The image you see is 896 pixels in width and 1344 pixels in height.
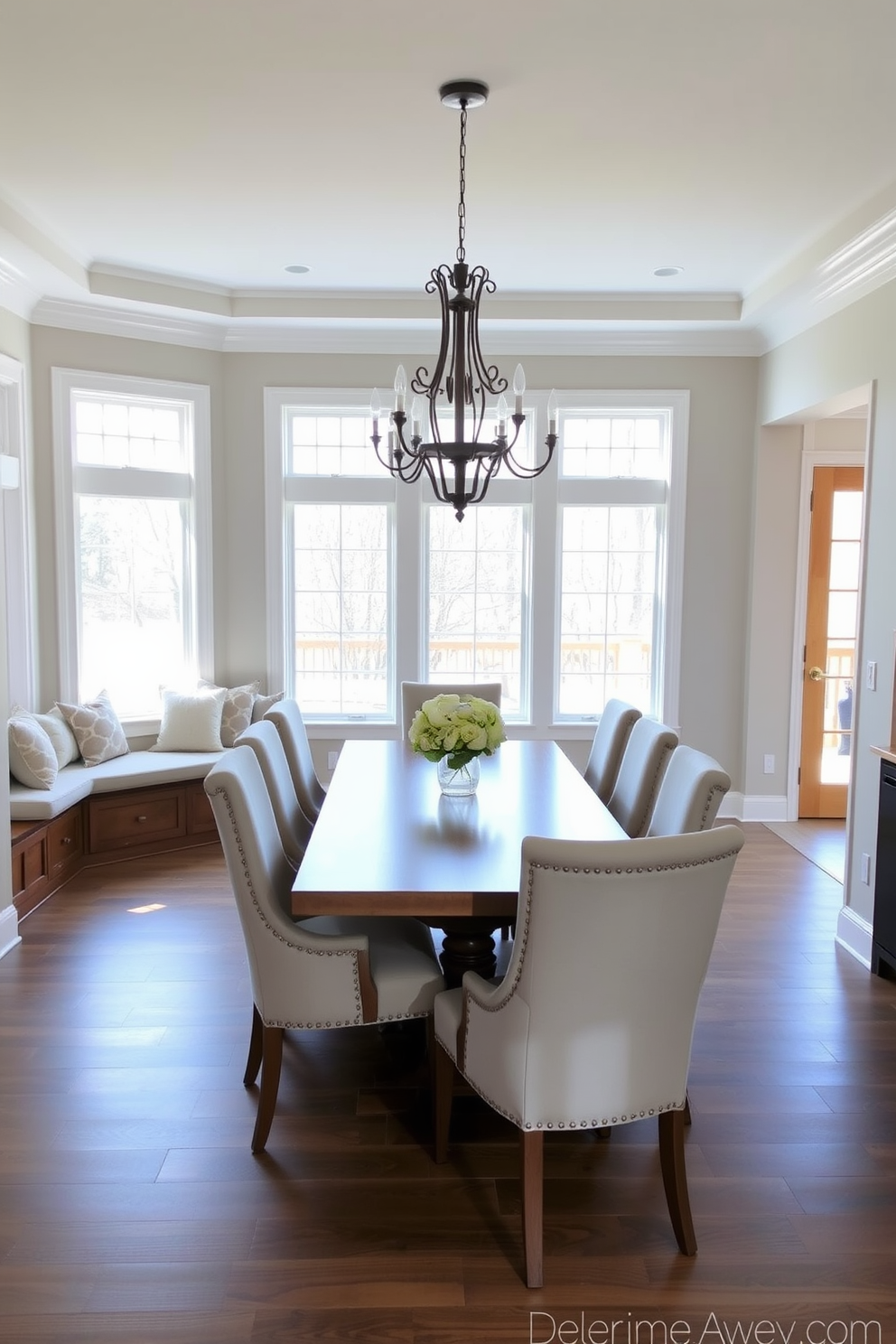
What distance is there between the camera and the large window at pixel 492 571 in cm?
589

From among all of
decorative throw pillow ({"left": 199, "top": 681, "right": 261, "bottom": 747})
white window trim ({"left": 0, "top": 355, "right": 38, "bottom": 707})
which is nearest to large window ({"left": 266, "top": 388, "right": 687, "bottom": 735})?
decorative throw pillow ({"left": 199, "top": 681, "right": 261, "bottom": 747})

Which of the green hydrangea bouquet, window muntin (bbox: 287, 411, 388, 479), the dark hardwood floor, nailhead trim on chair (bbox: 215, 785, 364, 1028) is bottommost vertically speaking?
the dark hardwood floor

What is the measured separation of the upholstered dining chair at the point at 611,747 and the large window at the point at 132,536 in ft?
9.10

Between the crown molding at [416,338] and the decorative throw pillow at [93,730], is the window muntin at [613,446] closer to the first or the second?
the crown molding at [416,338]

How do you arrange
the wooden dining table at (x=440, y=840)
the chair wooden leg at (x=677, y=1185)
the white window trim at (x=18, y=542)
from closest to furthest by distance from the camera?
the chair wooden leg at (x=677, y=1185) → the wooden dining table at (x=440, y=840) → the white window trim at (x=18, y=542)

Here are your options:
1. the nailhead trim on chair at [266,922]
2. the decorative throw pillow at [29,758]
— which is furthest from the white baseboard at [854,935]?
the decorative throw pillow at [29,758]

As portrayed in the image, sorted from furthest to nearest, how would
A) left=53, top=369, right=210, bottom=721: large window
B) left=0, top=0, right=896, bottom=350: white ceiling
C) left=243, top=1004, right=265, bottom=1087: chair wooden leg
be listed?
left=53, top=369, right=210, bottom=721: large window
left=243, top=1004, right=265, bottom=1087: chair wooden leg
left=0, top=0, right=896, bottom=350: white ceiling

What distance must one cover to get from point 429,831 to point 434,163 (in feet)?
7.98

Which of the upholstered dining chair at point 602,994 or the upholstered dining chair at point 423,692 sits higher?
the upholstered dining chair at point 423,692

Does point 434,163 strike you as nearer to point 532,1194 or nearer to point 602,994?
point 602,994

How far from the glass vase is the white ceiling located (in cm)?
215

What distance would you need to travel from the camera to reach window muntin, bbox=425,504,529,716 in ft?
19.6

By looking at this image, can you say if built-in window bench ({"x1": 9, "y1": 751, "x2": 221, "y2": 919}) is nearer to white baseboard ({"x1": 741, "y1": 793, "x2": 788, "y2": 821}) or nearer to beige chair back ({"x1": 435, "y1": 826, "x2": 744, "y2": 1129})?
beige chair back ({"x1": 435, "y1": 826, "x2": 744, "y2": 1129})

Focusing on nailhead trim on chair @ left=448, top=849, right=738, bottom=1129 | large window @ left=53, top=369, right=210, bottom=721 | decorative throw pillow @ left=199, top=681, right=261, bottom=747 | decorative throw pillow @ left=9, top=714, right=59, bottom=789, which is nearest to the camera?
nailhead trim on chair @ left=448, top=849, right=738, bottom=1129
